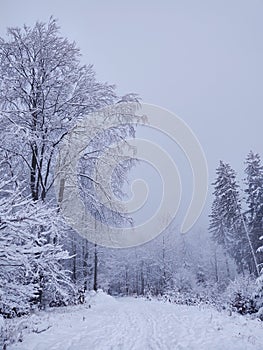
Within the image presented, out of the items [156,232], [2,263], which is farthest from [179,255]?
[2,263]

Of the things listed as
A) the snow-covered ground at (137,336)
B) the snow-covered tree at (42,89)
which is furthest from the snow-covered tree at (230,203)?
the snow-covered tree at (42,89)

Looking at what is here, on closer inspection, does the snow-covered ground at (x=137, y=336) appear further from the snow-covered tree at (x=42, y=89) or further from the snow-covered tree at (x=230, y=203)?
the snow-covered tree at (x=230, y=203)

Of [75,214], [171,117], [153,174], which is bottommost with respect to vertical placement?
[75,214]

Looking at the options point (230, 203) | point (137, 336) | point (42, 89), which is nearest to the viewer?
point (137, 336)

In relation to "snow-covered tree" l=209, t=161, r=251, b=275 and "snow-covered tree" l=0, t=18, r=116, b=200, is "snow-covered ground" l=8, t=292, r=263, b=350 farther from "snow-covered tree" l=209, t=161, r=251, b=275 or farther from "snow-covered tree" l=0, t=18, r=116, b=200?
"snow-covered tree" l=209, t=161, r=251, b=275

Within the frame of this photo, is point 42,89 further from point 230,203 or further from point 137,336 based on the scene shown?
point 230,203

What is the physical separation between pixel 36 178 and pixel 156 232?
37779 mm

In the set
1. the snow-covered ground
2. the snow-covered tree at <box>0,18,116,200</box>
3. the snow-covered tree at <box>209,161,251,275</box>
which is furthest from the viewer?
the snow-covered tree at <box>209,161,251,275</box>

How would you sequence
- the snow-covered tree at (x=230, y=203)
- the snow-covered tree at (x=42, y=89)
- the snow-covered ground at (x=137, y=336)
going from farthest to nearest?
the snow-covered tree at (x=230, y=203) < the snow-covered tree at (x=42, y=89) < the snow-covered ground at (x=137, y=336)

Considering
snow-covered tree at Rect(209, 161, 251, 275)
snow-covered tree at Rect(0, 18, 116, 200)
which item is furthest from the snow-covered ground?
snow-covered tree at Rect(209, 161, 251, 275)

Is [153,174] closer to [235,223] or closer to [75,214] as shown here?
[75,214]

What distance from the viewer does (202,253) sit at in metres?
60.6

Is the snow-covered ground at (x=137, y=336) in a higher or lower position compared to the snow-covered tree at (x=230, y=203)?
lower

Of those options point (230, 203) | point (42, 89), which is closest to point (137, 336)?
point (42, 89)
